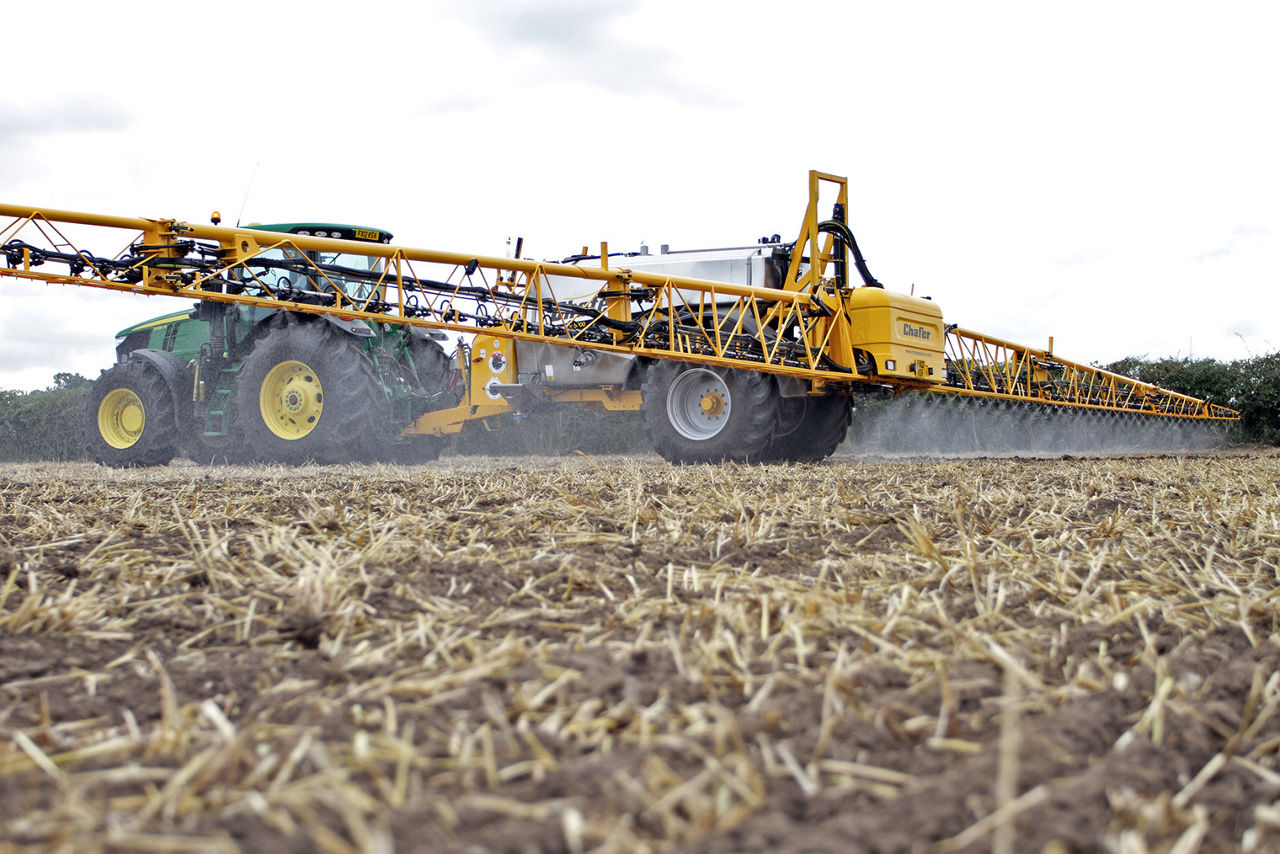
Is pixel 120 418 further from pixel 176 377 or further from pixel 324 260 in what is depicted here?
pixel 324 260

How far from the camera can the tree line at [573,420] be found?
1406cm

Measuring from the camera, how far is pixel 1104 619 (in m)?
2.00

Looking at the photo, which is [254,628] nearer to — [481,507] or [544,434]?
[481,507]

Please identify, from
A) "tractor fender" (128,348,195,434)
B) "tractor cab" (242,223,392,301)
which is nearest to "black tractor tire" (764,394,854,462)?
"tractor cab" (242,223,392,301)

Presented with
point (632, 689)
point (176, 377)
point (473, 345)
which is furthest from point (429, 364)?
point (632, 689)

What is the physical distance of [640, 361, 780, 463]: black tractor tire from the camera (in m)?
7.58

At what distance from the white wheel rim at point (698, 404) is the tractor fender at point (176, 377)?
4.52m

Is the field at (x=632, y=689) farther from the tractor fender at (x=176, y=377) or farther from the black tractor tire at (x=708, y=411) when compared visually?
the tractor fender at (x=176, y=377)

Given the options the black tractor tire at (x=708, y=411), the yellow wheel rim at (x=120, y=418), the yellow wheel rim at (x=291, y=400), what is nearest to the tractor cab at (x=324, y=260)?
the yellow wheel rim at (x=291, y=400)

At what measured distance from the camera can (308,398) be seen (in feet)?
26.8

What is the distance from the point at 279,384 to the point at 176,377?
1286 mm

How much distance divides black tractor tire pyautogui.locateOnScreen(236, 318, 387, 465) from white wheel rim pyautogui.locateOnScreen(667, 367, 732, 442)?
2.49m

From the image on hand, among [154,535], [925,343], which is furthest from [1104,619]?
[925,343]

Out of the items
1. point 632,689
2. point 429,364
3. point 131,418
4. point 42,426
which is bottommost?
point 42,426
